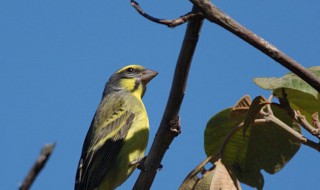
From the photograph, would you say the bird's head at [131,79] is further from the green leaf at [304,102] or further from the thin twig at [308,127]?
the thin twig at [308,127]

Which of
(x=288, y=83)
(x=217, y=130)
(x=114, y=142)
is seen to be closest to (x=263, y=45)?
(x=288, y=83)

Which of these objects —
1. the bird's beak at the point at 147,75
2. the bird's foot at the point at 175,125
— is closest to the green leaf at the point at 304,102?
the bird's foot at the point at 175,125

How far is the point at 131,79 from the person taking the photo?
7039 millimetres

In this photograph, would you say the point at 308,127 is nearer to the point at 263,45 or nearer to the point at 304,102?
the point at 304,102

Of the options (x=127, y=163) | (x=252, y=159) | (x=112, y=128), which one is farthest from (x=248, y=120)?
(x=112, y=128)

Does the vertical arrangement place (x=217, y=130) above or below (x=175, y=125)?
above

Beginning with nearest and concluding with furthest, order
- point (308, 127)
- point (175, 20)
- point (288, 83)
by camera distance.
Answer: point (175, 20)
point (308, 127)
point (288, 83)

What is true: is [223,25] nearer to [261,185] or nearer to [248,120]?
[248,120]

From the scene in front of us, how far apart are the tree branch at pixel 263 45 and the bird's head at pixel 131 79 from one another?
4.64 m

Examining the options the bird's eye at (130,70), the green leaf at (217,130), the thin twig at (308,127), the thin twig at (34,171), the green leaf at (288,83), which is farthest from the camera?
the bird's eye at (130,70)

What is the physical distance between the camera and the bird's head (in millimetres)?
6816

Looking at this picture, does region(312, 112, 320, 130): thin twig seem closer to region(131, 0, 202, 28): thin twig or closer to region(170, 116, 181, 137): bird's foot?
region(170, 116, 181, 137): bird's foot

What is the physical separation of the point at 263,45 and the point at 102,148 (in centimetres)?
375

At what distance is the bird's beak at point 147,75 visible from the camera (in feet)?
22.2
